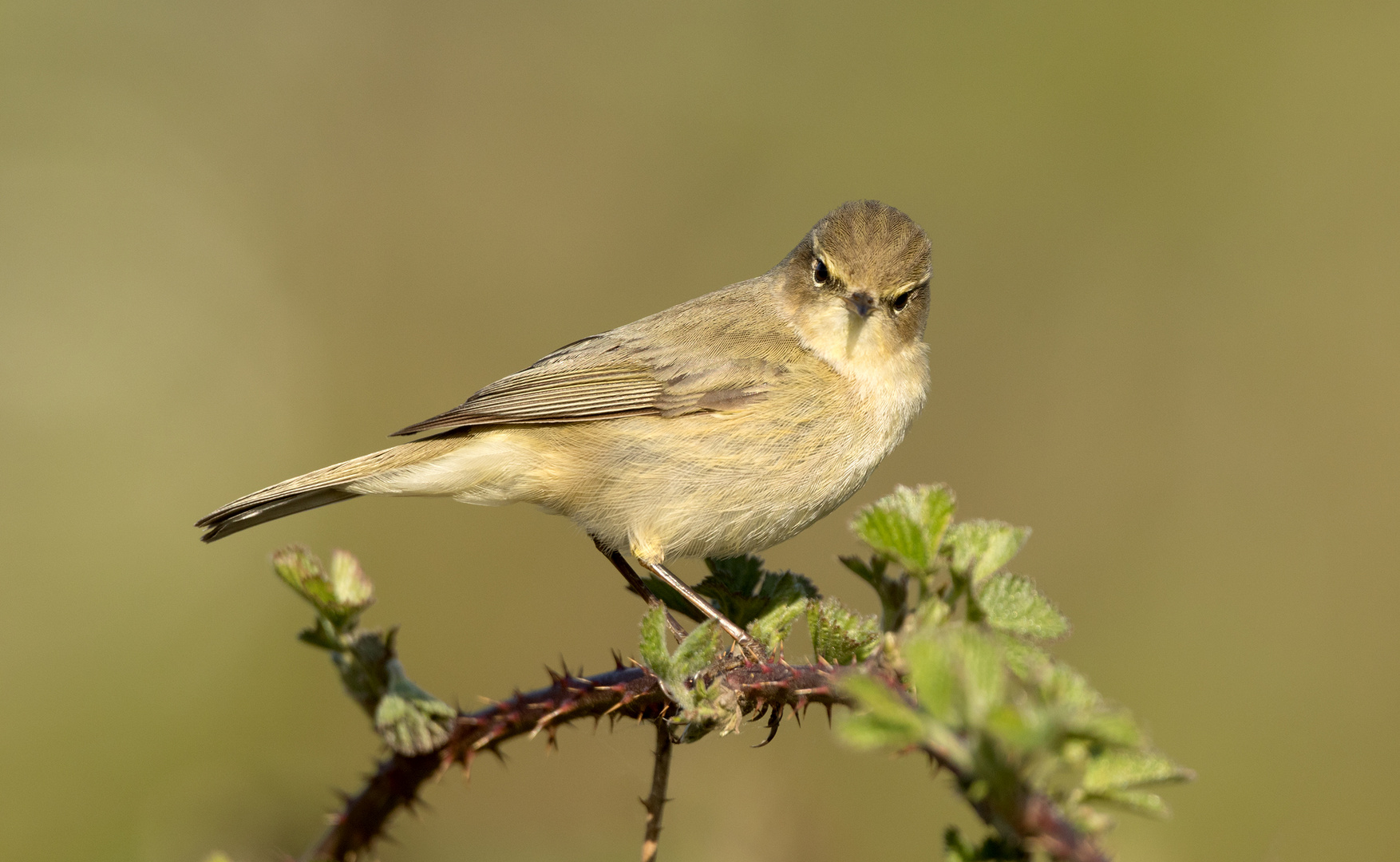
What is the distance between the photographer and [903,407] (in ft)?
12.8

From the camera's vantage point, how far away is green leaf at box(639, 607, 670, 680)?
64.1 inches

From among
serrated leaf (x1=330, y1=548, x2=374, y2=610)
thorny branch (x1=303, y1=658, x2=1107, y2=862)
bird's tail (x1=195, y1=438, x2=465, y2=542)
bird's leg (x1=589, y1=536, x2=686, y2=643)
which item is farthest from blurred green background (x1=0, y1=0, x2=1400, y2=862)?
serrated leaf (x1=330, y1=548, x2=374, y2=610)

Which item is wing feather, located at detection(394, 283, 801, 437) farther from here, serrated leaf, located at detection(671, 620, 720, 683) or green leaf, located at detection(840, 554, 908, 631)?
green leaf, located at detection(840, 554, 908, 631)

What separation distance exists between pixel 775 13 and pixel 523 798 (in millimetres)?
5737

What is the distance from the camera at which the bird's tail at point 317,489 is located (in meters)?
3.29

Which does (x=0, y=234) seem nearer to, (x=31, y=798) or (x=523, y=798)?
(x=31, y=798)

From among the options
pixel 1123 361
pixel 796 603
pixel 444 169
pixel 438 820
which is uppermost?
pixel 444 169

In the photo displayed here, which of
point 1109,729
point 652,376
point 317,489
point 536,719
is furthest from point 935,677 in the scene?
point 652,376

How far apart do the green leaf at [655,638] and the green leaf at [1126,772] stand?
0.69 m

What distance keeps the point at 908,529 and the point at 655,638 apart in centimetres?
49

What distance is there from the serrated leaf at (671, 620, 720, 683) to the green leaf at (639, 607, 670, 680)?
24 mm

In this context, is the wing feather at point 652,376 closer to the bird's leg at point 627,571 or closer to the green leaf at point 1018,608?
the bird's leg at point 627,571

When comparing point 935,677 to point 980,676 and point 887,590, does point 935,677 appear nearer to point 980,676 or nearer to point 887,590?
point 980,676

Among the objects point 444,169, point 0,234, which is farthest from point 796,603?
point 0,234
